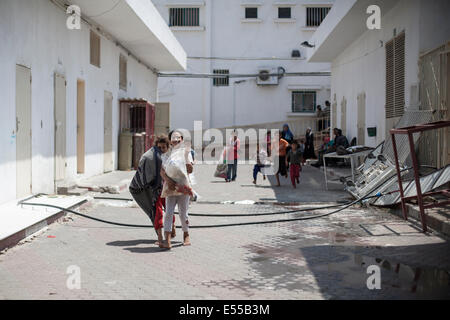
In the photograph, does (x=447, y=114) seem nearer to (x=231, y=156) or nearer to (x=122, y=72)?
(x=231, y=156)

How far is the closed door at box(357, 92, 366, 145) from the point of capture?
19.0 metres

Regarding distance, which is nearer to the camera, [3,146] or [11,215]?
[11,215]

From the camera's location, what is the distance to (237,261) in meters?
6.55

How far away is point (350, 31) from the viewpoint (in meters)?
19.2

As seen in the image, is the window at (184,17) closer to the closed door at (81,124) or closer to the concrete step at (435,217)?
the closed door at (81,124)

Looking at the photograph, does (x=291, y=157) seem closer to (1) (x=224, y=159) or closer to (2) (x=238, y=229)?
(1) (x=224, y=159)

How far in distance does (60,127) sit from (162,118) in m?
10.9

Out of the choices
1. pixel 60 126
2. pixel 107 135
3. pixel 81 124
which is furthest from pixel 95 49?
pixel 60 126

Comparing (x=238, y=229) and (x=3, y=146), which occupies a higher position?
(x=3, y=146)

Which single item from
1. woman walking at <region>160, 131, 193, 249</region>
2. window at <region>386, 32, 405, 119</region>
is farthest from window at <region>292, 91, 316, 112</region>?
woman walking at <region>160, 131, 193, 249</region>

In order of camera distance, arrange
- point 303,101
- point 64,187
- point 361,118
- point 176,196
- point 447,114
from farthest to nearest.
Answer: point 303,101 → point 361,118 → point 64,187 → point 447,114 → point 176,196

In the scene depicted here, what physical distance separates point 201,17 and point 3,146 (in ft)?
84.6
